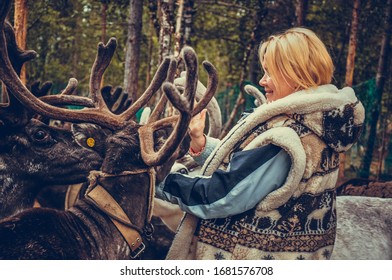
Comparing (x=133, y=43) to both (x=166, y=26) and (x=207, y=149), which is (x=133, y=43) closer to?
(x=166, y=26)

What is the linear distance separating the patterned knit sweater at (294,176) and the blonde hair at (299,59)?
6 cm

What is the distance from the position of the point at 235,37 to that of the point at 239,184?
10138mm

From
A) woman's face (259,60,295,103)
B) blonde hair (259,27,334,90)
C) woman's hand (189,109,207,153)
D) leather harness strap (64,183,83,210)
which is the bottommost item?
leather harness strap (64,183,83,210)

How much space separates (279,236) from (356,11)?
16.6ft

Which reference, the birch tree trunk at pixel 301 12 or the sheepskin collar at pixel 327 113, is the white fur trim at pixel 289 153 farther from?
the birch tree trunk at pixel 301 12

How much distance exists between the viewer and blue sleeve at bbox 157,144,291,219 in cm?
238

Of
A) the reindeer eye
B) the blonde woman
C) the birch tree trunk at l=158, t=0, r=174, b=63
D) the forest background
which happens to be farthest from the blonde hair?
the birch tree trunk at l=158, t=0, r=174, b=63

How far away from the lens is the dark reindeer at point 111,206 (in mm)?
2703

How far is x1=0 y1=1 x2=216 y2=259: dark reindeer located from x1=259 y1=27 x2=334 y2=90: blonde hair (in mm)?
366

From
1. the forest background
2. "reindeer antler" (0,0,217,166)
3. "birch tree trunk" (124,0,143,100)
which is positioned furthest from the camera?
"birch tree trunk" (124,0,143,100)

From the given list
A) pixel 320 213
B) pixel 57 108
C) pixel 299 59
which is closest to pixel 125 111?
pixel 57 108

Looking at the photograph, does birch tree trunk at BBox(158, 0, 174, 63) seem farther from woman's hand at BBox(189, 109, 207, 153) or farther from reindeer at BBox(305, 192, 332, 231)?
reindeer at BBox(305, 192, 332, 231)

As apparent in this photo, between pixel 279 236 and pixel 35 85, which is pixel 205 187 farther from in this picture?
pixel 35 85

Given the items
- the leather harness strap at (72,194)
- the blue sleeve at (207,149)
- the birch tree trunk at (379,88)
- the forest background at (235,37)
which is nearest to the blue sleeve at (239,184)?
the blue sleeve at (207,149)
